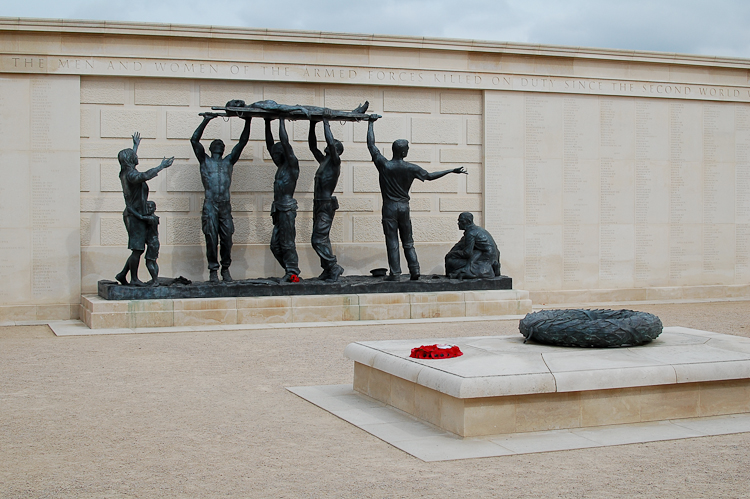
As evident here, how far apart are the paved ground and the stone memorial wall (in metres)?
6.06

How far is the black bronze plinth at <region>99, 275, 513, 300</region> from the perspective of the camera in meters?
13.1

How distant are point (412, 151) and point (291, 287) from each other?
4.33 meters

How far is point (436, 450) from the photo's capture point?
229 inches

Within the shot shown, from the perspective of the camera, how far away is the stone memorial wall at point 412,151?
14719 mm

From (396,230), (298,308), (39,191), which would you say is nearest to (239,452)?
(298,308)

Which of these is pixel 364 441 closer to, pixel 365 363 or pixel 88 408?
pixel 365 363

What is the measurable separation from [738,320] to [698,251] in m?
4.75

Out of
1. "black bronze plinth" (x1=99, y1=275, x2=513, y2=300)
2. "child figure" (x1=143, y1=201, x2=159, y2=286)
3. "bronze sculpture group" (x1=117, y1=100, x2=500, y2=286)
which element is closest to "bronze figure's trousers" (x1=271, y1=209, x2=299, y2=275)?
"bronze sculpture group" (x1=117, y1=100, x2=500, y2=286)

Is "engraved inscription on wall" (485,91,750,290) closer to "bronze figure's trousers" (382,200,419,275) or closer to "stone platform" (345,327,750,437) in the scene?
"bronze figure's trousers" (382,200,419,275)

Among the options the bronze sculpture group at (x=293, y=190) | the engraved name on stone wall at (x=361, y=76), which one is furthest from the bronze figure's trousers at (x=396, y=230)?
the engraved name on stone wall at (x=361, y=76)

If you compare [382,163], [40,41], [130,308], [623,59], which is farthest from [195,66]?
[623,59]

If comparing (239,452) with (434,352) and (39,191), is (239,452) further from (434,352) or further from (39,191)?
(39,191)

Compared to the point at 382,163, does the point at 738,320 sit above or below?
below

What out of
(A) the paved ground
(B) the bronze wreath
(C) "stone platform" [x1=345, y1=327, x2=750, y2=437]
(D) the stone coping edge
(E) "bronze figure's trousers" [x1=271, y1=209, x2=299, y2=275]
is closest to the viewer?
(A) the paved ground
